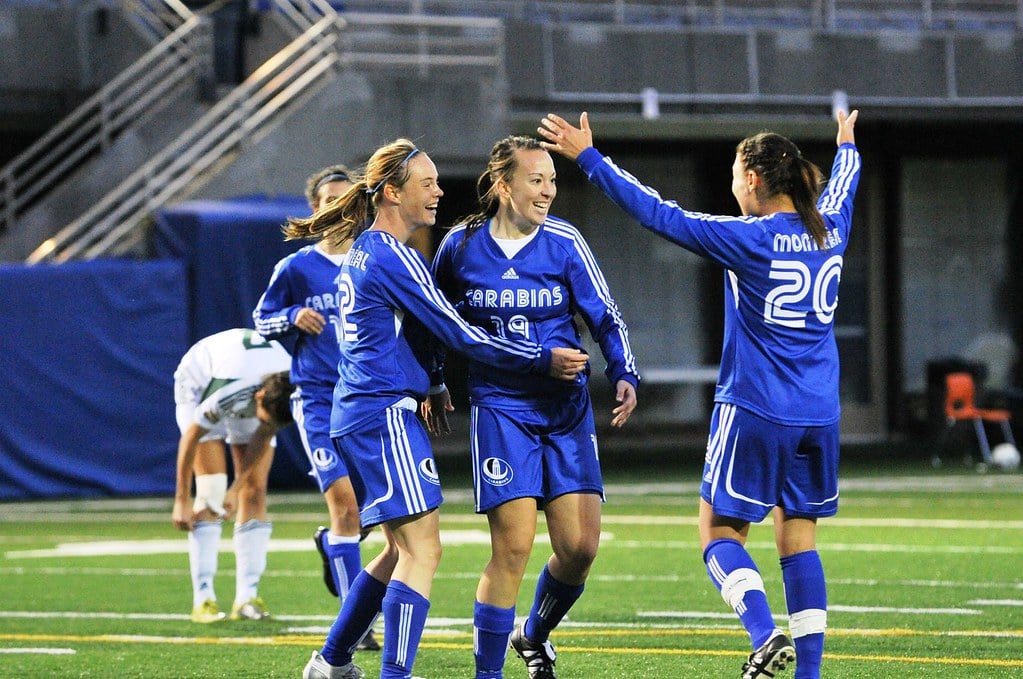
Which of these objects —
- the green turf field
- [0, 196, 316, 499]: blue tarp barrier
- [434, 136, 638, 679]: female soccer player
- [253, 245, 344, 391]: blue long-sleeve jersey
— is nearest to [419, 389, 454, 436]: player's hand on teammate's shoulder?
[434, 136, 638, 679]: female soccer player

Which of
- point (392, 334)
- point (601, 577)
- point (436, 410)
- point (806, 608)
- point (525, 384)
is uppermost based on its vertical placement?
point (392, 334)

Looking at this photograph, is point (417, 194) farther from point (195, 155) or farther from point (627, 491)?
point (195, 155)

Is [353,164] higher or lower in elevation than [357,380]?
higher

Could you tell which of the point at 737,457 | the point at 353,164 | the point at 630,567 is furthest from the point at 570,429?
the point at 353,164

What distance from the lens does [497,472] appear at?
6.54 m

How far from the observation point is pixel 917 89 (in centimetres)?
2298

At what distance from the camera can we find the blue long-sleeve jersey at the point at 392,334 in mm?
6414

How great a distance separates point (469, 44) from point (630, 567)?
35.9 feet

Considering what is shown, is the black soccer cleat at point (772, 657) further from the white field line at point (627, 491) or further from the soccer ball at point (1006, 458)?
the soccer ball at point (1006, 458)

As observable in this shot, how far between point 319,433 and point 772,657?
2.93m

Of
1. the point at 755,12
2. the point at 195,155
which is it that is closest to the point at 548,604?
the point at 195,155

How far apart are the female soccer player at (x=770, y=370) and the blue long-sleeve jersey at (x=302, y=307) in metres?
2.26

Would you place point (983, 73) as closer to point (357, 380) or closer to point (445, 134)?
point (445, 134)

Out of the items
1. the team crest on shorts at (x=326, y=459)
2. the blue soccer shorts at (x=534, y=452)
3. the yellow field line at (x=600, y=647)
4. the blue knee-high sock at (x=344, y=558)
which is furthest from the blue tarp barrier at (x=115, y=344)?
the blue soccer shorts at (x=534, y=452)
